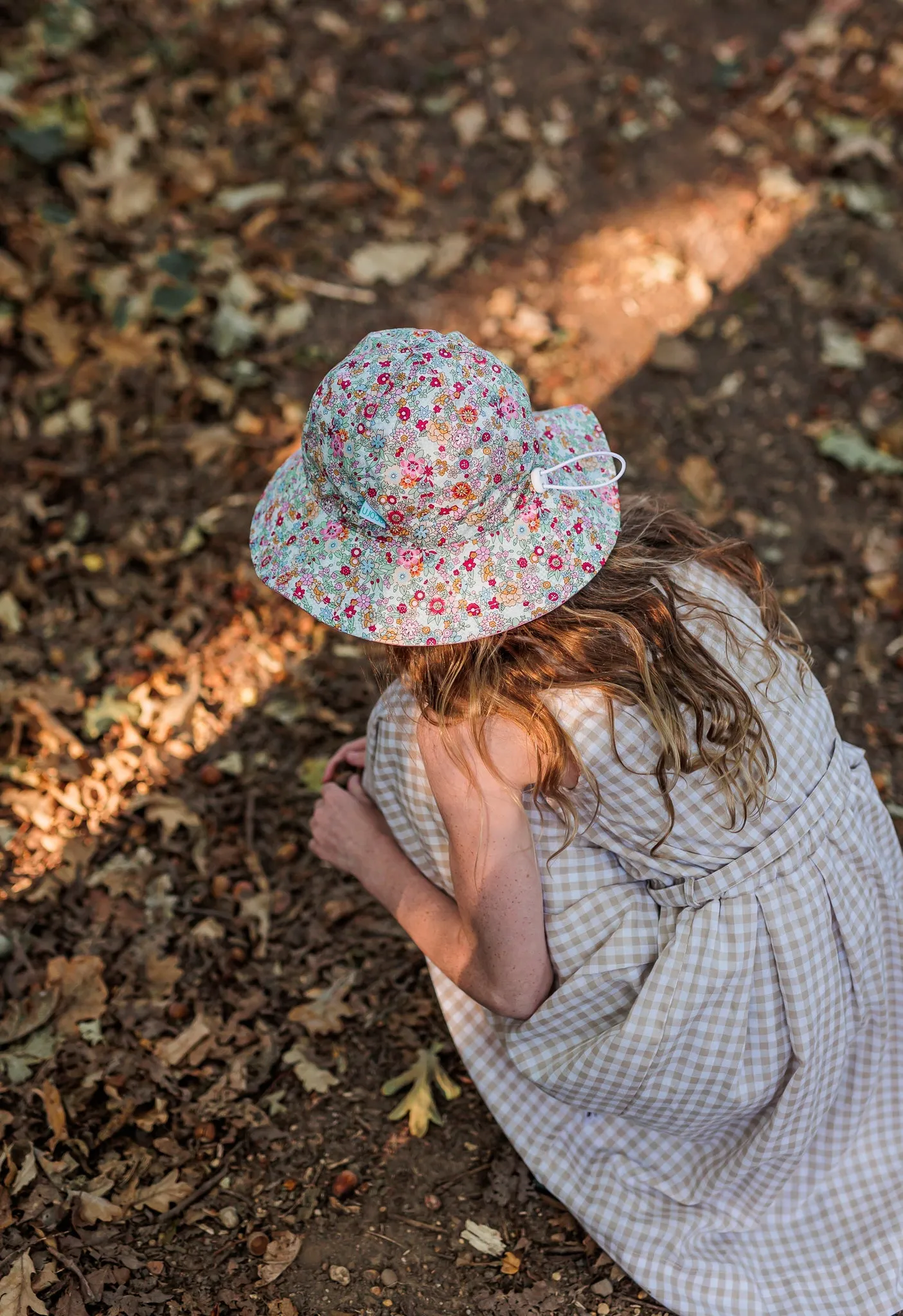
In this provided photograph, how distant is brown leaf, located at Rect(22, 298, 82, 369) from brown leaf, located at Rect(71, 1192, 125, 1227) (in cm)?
266

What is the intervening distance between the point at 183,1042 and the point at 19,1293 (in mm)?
575

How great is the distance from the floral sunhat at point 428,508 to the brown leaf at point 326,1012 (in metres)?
1.21

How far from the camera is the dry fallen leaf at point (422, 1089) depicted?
2396 mm

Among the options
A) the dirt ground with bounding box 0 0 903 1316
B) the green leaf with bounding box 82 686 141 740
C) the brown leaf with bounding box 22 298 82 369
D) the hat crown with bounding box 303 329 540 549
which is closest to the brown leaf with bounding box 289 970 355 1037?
the dirt ground with bounding box 0 0 903 1316

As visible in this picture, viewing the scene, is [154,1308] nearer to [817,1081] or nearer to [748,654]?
[817,1081]

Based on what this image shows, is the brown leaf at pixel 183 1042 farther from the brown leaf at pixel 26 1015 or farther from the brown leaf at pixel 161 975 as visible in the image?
the brown leaf at pixel 26 1015

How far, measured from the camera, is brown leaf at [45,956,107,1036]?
2510 mm

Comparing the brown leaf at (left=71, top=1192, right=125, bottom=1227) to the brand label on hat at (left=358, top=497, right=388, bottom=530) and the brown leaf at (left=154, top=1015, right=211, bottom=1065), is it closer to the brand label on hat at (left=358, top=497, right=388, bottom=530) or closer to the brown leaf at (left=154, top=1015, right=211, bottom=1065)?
the brown leaf at (left=154, top=1015, right=211, bottom=1065)

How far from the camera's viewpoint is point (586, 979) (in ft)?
6.31

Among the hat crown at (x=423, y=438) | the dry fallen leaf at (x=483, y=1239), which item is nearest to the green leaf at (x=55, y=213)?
the hat crown at (x=423, y=438)

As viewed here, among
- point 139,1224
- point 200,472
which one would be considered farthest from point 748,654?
point 200,472

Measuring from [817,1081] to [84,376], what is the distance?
3105 mm

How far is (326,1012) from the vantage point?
258cm

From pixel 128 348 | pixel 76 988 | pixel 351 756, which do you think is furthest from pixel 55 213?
pixel 76 988
